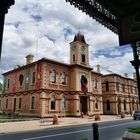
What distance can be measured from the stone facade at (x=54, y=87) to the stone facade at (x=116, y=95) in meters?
Answer: 5.91

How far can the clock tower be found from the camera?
125 ft

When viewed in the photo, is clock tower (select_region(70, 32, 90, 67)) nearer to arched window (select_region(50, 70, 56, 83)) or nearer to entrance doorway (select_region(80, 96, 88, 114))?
arched window (select_region(50, 70, 56, 83))

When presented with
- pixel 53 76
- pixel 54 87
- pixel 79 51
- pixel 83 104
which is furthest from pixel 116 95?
pixel 53 76

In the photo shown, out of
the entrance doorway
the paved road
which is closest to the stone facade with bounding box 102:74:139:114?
the entrance doorway

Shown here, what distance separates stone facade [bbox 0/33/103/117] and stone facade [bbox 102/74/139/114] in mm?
5911

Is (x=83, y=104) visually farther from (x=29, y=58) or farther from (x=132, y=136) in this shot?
(x=132, y=136)

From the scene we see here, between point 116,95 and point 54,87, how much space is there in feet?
65.4

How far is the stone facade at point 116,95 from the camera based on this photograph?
156 ft

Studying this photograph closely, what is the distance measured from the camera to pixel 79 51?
3847cm

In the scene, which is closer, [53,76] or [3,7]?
[3,7]

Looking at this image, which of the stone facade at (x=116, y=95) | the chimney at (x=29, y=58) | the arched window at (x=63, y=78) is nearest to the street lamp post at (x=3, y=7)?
the arched window at (x=63, y=78)

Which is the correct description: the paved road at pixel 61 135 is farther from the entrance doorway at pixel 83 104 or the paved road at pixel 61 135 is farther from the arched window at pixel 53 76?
the entrance doorway at pixel 83 104

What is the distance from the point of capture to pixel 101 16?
6180 millimetres

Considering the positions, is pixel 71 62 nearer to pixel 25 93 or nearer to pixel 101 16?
pixel 25 93
